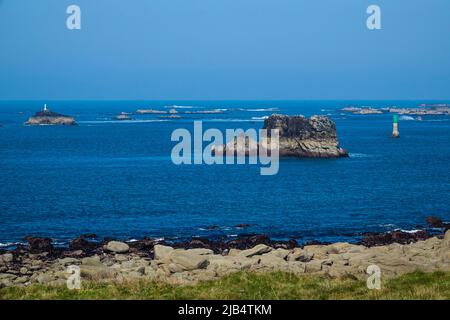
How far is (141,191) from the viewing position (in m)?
70.5

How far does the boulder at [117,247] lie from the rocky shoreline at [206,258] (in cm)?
6

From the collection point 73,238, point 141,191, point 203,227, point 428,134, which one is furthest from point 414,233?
point 428,134

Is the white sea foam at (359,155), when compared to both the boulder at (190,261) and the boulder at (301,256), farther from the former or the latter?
the boulder at (190,261)

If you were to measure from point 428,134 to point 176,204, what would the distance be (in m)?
120

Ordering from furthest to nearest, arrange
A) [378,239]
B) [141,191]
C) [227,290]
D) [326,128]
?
[326,128] → [141,191] → [378,239] → [227,290]

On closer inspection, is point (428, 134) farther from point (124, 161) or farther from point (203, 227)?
point (203, 227)

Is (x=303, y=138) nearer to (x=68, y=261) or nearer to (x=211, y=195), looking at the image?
(x=211, y=195)

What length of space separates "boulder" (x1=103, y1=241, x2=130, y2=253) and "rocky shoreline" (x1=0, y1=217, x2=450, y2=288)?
6cm

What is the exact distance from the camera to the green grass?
16188mm

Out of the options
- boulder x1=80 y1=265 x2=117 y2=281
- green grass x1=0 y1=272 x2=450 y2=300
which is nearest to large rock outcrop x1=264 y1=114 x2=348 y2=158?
boulder x1=80 y1=265 x2=117 y2=281

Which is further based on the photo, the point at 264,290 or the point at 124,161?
the point at 124,161

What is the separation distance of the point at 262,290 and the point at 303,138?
9032 centimetres

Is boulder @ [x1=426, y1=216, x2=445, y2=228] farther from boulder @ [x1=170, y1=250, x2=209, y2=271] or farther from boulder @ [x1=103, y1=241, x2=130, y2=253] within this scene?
boulder @ [x1=170, y1=250, x2=209, y2=271]
